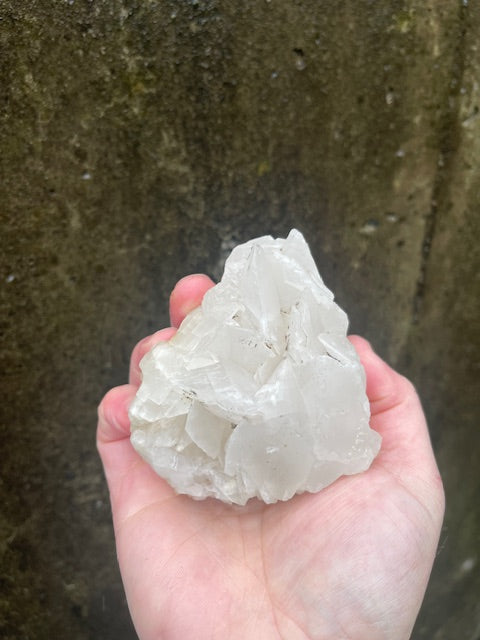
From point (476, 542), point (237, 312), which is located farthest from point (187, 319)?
point (476, 542)

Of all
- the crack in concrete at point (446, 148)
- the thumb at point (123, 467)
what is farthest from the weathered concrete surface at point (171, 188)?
the thumb at point (123, 467)

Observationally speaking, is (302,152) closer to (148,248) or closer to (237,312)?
(148,248)

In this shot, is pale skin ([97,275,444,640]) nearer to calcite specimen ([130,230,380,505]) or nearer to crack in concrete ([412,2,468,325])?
calcite specimen ([130,230,380,505])

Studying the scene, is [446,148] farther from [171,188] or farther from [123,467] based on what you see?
[123,467]

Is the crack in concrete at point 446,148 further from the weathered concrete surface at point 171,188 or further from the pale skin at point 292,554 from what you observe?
the pale skin at point 292,554

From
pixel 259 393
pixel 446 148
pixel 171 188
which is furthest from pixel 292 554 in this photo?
pixel 446 148

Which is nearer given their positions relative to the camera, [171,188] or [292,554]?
[292,554]
